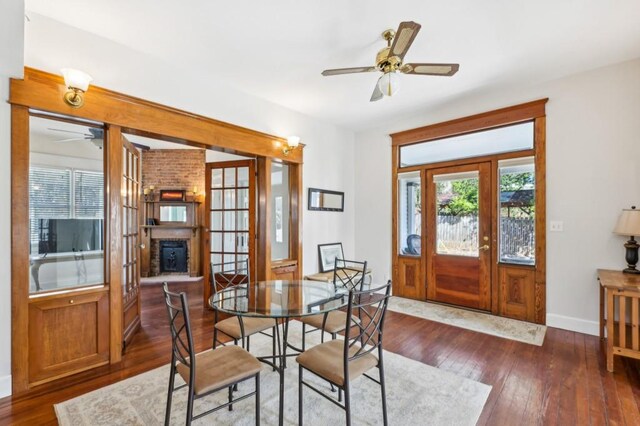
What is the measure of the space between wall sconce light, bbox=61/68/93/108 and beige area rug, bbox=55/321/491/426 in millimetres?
2268

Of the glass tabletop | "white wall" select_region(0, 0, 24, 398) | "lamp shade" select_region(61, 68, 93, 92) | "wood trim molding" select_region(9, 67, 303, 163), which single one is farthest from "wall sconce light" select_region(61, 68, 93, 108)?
the glass tabletop

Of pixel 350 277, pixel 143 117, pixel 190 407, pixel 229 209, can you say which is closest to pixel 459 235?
pixel 350 277

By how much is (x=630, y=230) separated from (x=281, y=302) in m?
3.38

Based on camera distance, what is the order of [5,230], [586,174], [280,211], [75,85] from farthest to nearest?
[280,211] < [586,174] < [75,85] < [5,230]

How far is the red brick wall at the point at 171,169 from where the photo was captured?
695cm

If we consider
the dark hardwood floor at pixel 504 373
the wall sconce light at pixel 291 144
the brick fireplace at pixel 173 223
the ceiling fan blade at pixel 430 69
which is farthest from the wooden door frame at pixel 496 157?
the brick fireplace at pixel 173 223

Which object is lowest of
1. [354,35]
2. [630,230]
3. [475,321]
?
[475,321]

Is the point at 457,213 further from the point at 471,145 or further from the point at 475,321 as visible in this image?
the point at 475,321

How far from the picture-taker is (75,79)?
88.7 inches

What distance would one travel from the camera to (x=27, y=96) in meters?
2.23

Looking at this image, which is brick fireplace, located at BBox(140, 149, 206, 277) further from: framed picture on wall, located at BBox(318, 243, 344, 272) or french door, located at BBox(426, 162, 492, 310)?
french door, located at BBox(426, 162, 492, 310)

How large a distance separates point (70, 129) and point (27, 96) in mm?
384

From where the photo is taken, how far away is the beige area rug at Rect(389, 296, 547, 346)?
328 centimetres

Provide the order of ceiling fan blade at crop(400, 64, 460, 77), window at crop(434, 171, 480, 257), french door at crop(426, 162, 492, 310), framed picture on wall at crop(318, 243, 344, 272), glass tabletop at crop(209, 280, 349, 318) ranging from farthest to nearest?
framed picture on wall at crop(318, 243, 344, 272) < window at crop(434, 171, 480, 257) < french door at crop(426, 162, 492, 310) < ceiling fan blade at crop(400, 64, 460, 77) < glass tabletop at crop(209, 280, 349, 318)
